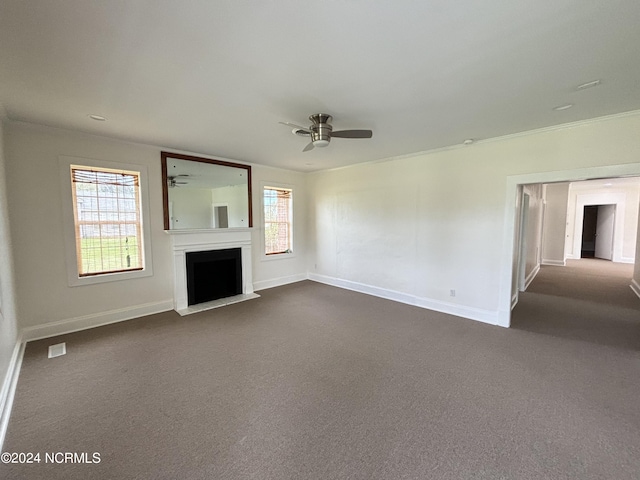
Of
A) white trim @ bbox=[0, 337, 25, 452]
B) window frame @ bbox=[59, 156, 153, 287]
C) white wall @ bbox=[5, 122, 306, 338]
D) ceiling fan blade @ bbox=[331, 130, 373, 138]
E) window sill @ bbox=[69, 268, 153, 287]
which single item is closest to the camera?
white trim @ bbox=[0, 337, 25, 452]

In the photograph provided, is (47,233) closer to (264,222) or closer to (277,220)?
(264,222)

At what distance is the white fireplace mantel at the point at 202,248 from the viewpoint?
14.5ft

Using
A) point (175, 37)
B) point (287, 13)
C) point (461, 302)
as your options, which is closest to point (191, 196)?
point (175, 37)

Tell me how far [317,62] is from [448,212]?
3.22 m

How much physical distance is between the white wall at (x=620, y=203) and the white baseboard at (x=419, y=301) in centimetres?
825

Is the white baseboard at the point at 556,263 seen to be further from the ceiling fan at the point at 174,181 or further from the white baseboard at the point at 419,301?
the ceiling fan at the point at 174,181

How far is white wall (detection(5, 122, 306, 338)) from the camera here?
3.17 meters

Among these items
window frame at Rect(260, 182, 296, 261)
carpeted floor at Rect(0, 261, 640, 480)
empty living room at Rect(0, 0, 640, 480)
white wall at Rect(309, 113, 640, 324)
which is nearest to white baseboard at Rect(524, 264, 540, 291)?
empty living room at Rect(0, 0, 640, 480)

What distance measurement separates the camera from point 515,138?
3543mm

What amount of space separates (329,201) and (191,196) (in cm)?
284

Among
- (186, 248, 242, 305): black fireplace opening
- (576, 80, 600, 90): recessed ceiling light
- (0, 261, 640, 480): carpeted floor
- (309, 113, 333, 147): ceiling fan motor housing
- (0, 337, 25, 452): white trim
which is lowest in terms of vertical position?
(0, 261, 640, 480): carpeted floor

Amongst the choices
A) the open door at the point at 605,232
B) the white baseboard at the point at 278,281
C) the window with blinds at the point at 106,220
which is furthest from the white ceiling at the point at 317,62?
the open door at the point at 605,232

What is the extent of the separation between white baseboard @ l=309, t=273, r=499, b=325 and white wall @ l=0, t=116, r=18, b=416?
4.84m

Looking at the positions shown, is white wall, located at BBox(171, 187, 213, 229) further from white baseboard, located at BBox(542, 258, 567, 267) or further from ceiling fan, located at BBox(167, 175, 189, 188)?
white baseboard, located at BBox(542, 258, 567, 267)
